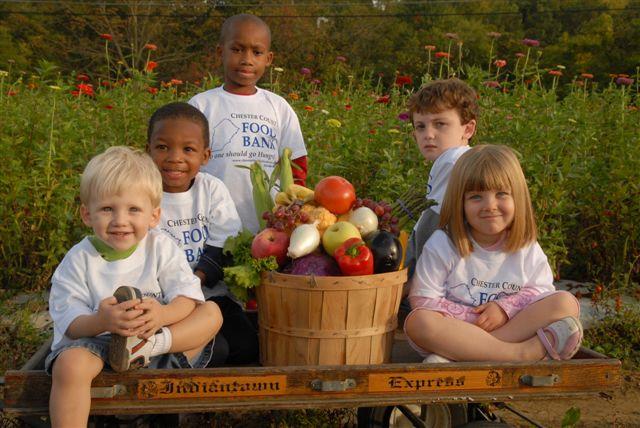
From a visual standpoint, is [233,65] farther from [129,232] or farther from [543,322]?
[543,322]

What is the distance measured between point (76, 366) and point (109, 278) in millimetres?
399

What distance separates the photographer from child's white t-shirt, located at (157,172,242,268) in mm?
3125

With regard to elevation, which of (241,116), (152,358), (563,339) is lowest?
(152,358)

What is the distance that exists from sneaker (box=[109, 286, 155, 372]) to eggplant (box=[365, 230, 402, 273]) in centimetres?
91

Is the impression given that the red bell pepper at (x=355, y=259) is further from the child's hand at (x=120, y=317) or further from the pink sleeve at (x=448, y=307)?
the child's hand at (x=120, y=317)

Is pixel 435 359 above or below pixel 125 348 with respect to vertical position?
below

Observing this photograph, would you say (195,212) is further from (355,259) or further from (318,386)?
(318,386)

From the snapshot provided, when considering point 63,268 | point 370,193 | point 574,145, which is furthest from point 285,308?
point 574,145

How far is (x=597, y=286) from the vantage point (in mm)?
4883

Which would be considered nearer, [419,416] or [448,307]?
[448,307]

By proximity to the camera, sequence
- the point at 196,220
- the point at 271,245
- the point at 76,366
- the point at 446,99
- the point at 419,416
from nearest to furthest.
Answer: the point at 76,366 → the point at 271,245 → the point at 419,416 → the point at 196,220 → the point at 446,99

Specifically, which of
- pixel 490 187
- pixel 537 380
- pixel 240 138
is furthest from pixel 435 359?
pixel 240 138

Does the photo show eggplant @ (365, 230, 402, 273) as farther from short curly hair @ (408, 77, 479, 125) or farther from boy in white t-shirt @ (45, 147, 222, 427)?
short curly hair @ (408, 77, 479, 125)

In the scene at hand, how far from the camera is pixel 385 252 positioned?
271 cm
